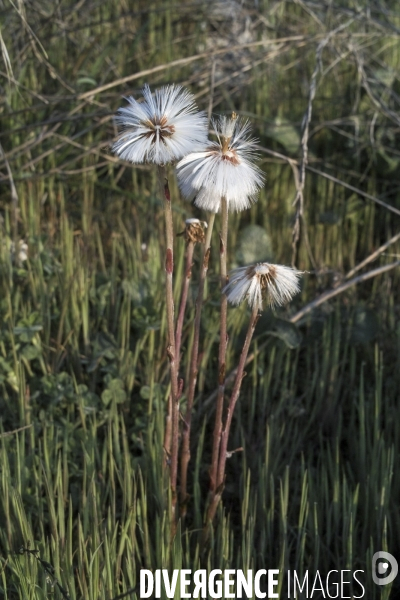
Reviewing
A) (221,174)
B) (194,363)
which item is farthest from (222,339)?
(221,174)

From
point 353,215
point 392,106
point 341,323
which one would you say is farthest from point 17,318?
Answer: point 392,106

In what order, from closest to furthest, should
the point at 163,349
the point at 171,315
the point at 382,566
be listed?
the point at 171,315, the point at 382,566, the point at 163,349

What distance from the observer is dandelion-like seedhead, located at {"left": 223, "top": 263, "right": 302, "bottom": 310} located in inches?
45.3

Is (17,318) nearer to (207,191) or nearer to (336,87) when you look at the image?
(207,191)

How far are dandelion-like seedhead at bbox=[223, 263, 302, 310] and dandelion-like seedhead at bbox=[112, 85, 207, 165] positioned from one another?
21 cm

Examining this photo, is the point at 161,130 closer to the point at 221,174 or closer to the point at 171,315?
the point at 221,174

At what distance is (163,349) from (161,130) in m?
0.84

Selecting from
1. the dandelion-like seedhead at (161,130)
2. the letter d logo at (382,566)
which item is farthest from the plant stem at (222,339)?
the letter d logo at (382,566)

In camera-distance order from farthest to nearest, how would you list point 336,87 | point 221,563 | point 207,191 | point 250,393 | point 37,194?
point 336,87 < point 37,194 < point 250,393 < point 221,563 < point 207,191

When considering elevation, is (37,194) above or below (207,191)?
above

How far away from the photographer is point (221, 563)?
1.23 metres

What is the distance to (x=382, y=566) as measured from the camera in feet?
4.37

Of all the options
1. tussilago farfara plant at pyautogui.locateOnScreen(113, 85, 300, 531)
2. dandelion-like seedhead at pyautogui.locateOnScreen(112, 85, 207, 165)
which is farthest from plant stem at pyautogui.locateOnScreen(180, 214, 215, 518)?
dandelion-like seedhead at pyautogui.locateOnScreen(112, 85, 207, 165)

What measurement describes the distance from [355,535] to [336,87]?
6.72 feet
